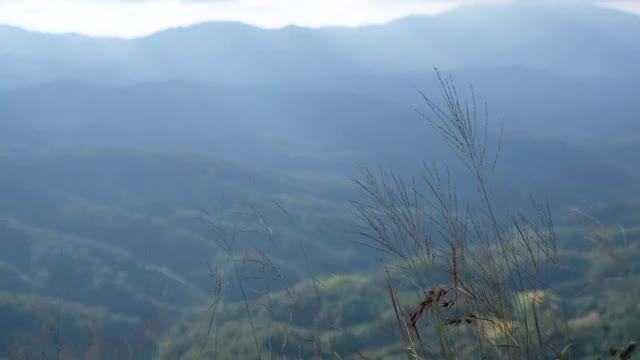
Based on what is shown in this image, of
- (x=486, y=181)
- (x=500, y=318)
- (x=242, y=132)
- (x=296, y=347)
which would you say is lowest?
(x=242, y=132)

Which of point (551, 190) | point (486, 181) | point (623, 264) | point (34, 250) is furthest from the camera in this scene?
point (551, 190)

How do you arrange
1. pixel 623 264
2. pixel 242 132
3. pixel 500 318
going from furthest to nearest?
pixel 242 132 < pixel 623 264 < pixel 500 318

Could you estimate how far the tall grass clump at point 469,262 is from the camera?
1705 millimetres

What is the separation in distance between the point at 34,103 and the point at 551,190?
147221 millimetres

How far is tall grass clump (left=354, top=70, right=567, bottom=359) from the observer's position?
1705 mm

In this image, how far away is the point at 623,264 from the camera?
1.93 m

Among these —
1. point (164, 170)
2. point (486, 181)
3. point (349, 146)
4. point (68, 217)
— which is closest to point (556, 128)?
point (349, 146)

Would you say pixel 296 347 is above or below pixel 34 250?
above

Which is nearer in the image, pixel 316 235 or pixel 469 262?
pixel 469 262

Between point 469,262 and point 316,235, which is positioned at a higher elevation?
point 469,262

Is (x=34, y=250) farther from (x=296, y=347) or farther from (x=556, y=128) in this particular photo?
(x=556, y=128)

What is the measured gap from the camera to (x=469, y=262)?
6.40ft

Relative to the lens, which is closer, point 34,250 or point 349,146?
point 34,250

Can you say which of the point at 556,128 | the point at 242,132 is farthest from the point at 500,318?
the point at 556,128
